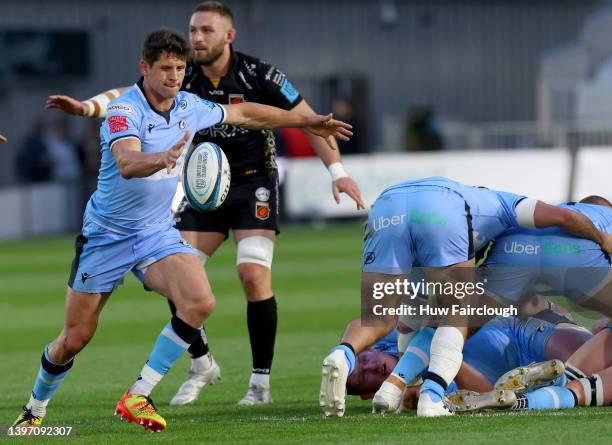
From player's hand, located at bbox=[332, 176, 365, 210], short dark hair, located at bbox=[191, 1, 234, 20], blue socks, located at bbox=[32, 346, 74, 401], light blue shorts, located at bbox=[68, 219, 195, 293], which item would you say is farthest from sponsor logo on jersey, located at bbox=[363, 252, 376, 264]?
short dark hair, located at bbox=[191, 1, 234, 20]

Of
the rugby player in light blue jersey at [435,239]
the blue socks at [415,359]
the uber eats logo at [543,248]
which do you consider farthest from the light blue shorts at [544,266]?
the blue socks at [415,359]

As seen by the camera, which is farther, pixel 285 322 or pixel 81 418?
pixel 285 322

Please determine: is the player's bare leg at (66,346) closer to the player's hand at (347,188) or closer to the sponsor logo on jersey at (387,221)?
the sponsor logo on jersey at (387,221)

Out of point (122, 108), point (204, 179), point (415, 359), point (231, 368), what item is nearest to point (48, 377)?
point (204, 179)

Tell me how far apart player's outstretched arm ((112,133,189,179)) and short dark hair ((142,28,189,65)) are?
19.9 inches

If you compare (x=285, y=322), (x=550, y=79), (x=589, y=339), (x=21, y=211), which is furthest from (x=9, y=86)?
(x=589, y=339)

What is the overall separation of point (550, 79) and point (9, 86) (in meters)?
12.2

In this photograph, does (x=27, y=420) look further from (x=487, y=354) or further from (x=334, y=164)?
(x=334, y=164)

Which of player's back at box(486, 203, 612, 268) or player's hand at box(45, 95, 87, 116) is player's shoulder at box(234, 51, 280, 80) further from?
player's back at box(486, 203, 612, 268)

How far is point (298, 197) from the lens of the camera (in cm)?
2530

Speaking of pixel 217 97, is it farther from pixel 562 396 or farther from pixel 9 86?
pixel 9 86

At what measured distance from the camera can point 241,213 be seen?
9.49 metres

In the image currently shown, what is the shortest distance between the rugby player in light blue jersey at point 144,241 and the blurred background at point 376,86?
1685cm

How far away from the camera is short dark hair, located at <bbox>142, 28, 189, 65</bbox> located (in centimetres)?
768
